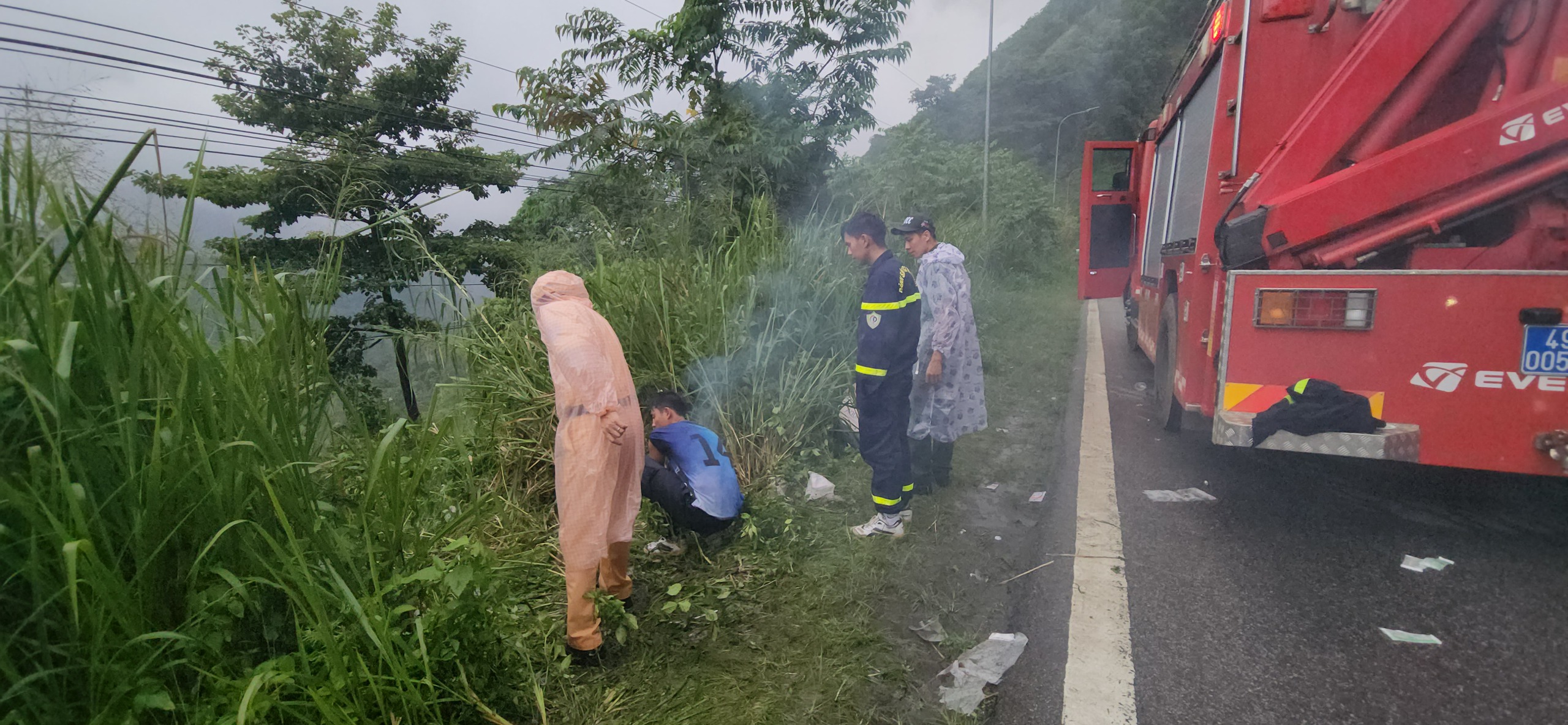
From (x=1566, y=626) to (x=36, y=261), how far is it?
14.0ft

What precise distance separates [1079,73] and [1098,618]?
38403 mm

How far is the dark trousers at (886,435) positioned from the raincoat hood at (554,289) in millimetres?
1461

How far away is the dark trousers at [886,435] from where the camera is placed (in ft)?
12.0

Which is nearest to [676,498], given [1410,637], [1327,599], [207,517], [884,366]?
[884,366]

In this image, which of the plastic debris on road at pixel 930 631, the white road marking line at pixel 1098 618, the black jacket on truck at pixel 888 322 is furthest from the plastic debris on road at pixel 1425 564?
the black jacket on truck at pixel 888 322

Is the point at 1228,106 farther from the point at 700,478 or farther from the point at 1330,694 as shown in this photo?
the point at 700,478

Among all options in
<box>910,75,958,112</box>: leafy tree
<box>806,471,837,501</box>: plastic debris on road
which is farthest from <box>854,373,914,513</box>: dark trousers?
<box>910,75,958,112</box>: leafy tree

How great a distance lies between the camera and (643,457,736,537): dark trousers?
133 inches

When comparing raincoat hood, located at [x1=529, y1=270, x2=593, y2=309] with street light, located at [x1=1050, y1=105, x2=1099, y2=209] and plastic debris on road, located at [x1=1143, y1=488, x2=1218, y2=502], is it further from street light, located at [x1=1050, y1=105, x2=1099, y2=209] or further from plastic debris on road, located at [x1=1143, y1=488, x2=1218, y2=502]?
street light, located at [x1=1050, y1=105, x2=1099, y2=209]

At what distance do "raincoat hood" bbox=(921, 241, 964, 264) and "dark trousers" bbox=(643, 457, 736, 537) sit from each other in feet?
5.70

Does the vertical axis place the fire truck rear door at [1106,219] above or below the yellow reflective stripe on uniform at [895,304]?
above

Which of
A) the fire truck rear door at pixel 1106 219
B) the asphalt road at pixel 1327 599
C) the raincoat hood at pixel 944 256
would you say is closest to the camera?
the asphalt road at pixel 1327 599

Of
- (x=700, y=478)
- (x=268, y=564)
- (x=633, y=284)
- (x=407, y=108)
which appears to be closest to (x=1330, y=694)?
(x=700, y=478)

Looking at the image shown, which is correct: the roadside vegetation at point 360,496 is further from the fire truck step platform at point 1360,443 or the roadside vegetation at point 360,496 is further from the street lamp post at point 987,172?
the street lamp post at point 987,172
